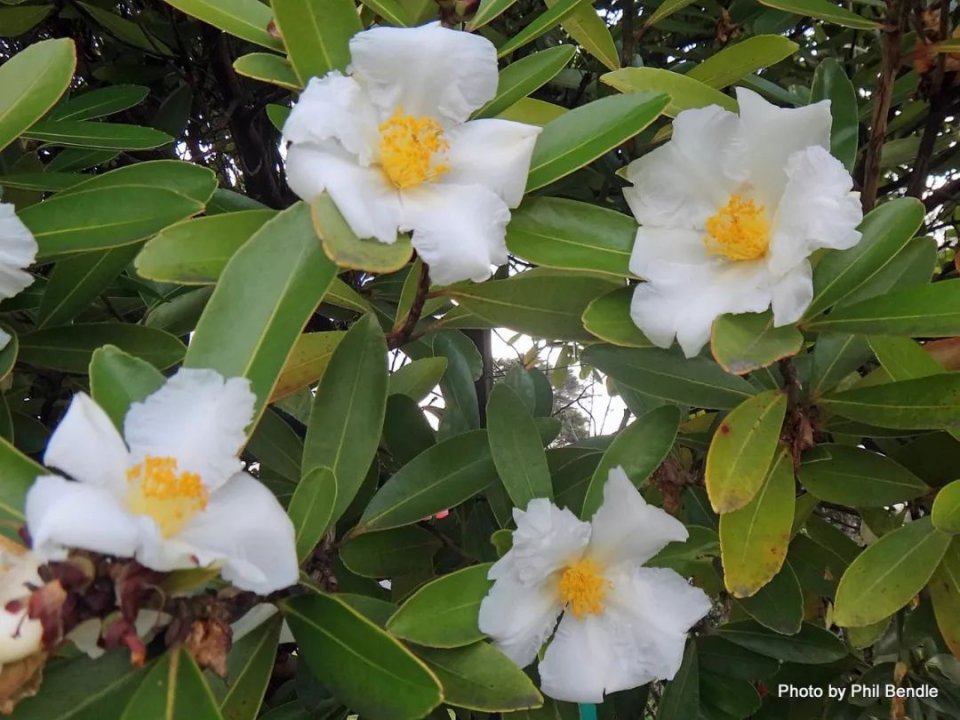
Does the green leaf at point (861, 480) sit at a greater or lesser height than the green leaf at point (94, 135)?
lesser

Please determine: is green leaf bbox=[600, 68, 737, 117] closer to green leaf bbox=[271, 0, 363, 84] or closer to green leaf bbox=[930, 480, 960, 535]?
green leaf bbox=[271, 0, 363, 84]

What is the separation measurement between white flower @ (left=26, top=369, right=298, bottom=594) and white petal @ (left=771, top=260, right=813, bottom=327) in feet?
1.31

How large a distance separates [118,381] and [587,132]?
15.8 inches

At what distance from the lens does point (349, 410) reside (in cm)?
71

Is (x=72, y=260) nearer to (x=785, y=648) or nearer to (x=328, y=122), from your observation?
(x=328, y=122)

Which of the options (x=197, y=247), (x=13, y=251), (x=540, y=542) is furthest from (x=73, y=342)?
(x=540, y=542)

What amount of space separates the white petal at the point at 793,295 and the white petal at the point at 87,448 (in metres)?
0.48

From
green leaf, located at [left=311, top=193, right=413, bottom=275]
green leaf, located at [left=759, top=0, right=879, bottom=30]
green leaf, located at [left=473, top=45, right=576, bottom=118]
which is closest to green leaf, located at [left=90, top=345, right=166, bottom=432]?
green leaf, located at [left=311, top=193, right=413, bottom=275]

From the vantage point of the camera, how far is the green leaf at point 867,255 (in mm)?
653

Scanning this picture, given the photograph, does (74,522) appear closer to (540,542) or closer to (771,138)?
(540,542)

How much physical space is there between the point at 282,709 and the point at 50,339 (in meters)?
0.53

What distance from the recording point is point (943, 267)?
174 centimetres

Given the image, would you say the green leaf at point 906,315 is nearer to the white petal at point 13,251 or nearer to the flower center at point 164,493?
the flower center at point 164,493

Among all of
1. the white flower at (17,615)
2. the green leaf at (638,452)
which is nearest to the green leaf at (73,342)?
the white flower at (17,615)
